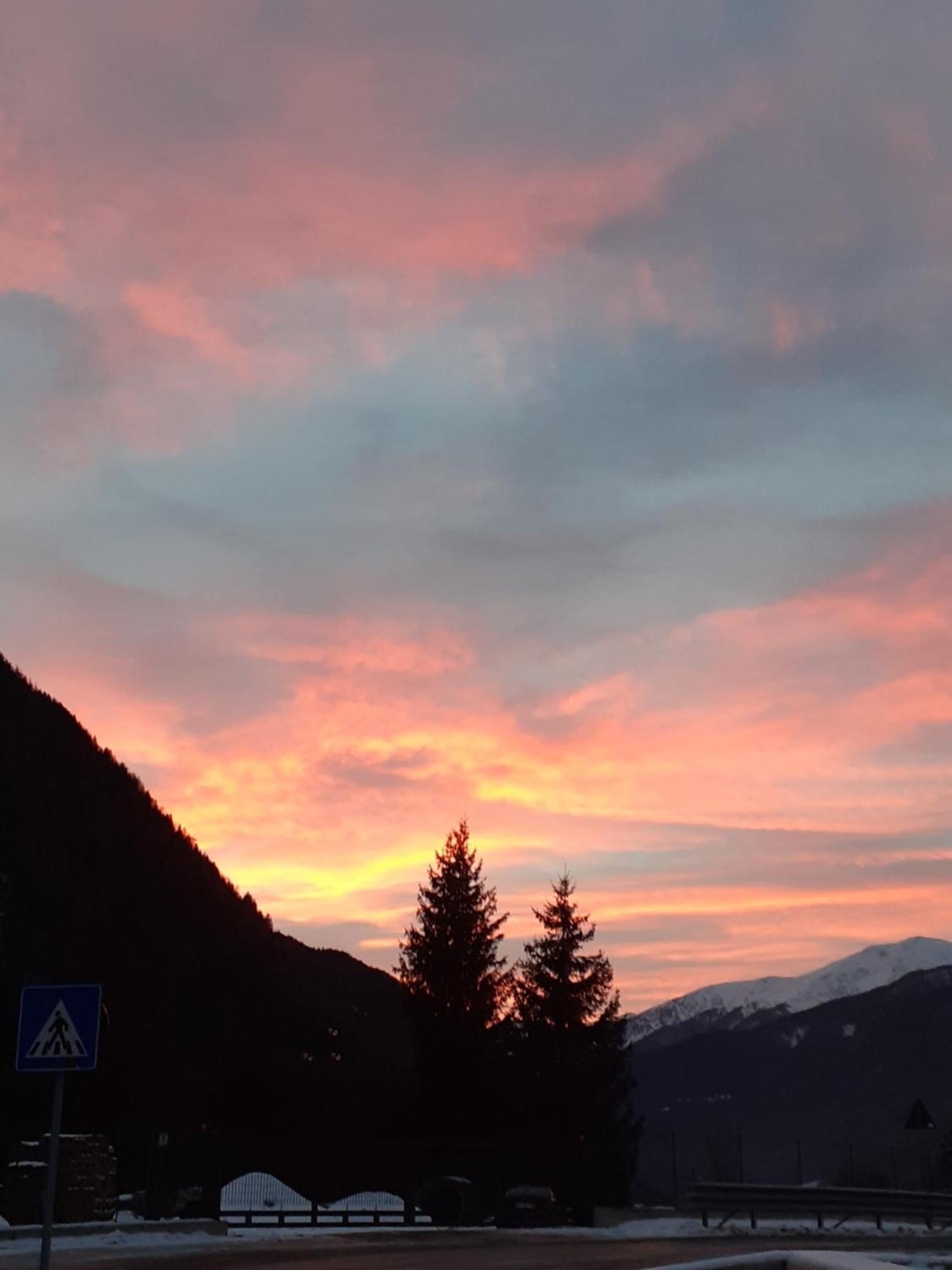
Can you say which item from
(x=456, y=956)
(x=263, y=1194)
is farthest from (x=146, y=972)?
(x=263, y=1194)

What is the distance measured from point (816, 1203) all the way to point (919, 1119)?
360 centimetres

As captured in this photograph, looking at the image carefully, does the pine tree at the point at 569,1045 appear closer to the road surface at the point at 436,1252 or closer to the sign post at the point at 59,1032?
the road surface at the point at 436,1252

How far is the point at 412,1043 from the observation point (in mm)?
59281

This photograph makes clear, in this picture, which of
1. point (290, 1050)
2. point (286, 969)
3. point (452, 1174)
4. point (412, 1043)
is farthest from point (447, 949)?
point (286, 969)

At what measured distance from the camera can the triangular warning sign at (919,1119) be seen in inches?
1464

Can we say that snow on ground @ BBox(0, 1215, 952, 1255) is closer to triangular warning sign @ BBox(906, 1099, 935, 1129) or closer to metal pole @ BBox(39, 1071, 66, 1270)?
triangular warning sign @ BBox(906, 1099, 935, 1129)

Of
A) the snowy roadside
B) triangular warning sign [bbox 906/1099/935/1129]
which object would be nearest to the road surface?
the snowy roadside

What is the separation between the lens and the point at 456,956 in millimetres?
59000

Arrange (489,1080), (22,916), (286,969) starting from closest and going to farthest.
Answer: (489,1080), (22,916), (286,969)

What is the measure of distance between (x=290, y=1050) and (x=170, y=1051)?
43.9ft

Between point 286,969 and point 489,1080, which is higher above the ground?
point 286,969

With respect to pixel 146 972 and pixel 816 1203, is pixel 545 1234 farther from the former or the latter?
pixel 146 972

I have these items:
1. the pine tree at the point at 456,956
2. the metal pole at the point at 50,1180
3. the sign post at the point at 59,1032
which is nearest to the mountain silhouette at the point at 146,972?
the pine tree at the point at 456,956

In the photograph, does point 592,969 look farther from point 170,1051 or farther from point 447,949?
point 170,1051
